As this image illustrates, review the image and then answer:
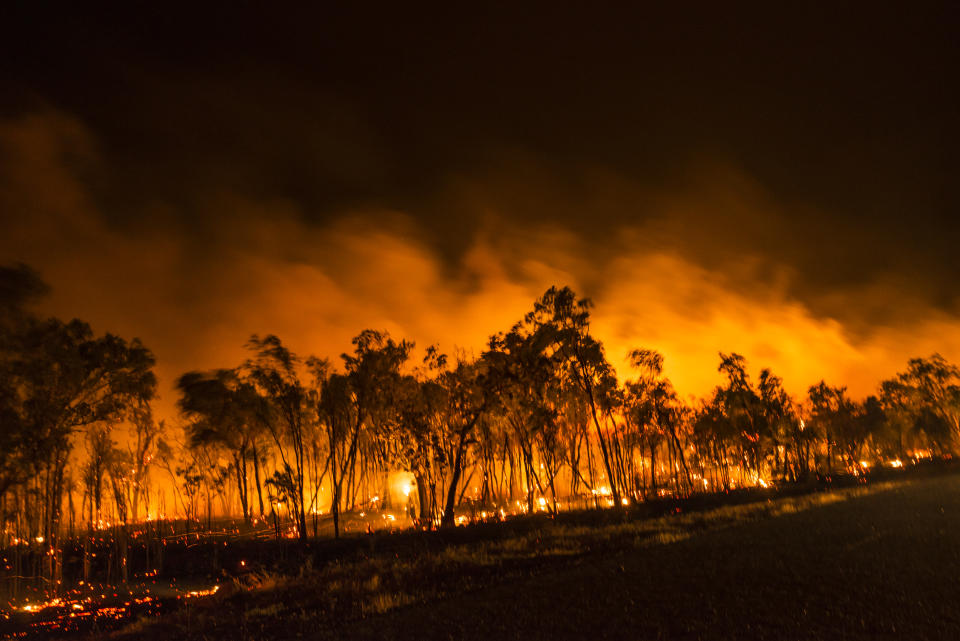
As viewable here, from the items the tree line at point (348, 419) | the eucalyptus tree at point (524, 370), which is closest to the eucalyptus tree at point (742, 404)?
the tree line at point (348, 419)

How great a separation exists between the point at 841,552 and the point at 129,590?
27.7 meters

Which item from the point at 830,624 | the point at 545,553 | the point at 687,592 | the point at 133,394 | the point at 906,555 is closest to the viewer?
the point at 830,624

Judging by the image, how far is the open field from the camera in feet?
26.6

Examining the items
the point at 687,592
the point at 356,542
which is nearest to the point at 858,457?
the point at 356,542

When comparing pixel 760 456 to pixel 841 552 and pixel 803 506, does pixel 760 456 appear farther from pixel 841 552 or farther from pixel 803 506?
pixel 841 552

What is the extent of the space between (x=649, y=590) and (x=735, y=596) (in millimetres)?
1545

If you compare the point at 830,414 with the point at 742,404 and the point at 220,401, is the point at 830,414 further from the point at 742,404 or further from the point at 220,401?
the point at 220,401

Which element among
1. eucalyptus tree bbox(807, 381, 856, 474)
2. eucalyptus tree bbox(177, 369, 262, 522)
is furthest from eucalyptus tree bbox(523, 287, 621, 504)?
eucalyptus tree bbox(807, 381, 856, 474)

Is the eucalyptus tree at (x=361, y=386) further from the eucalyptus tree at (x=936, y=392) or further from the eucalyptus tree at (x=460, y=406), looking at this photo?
the eucalyptus tree at (x=936, y=392)

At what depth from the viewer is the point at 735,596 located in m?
9.34

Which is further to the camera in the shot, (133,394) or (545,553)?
(133,394)

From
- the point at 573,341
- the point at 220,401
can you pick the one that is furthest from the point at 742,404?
the point at 220,401

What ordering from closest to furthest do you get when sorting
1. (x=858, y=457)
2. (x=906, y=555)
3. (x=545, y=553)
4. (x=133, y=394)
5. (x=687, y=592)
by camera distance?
(x=687, y=592)
(x=906, y=555)
(x=545, y=553)
(x=133, y=394)
(x=858, y=457)

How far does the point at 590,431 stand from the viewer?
5006 centimetres
